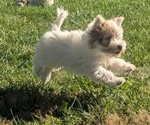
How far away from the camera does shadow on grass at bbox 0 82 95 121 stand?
19.3 feet

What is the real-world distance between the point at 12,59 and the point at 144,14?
4.95 metres

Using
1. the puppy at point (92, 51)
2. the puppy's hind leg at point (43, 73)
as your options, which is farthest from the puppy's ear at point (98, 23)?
the puppy's hind leg at point (43, 73)

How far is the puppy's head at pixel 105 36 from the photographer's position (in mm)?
6027

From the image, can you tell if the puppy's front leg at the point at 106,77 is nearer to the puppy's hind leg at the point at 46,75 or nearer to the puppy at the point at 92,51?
the puppy at the point at 92,51

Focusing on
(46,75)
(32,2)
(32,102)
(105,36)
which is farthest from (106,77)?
(32,2)

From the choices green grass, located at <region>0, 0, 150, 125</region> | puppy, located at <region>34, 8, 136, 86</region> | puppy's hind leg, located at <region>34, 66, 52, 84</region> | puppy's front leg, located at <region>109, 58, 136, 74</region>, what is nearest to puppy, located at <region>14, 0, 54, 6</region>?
green grass, located at <region>0, 0, 150, 125</region>

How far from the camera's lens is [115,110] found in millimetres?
5887

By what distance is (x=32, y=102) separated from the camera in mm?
6172

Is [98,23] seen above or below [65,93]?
above

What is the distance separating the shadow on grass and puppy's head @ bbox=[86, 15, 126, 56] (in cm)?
72

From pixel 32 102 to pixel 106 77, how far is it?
3.40 ft

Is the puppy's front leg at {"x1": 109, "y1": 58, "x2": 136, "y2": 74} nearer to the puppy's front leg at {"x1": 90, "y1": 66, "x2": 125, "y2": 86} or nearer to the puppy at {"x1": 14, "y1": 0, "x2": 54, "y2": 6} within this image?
the puppy's front leg at {"x1": 90, "y1": 66, "x2": 125, "y2": 86}

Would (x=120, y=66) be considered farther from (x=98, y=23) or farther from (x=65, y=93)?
(x=65, y=93)

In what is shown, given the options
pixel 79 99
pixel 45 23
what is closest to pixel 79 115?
pixel 79 99
